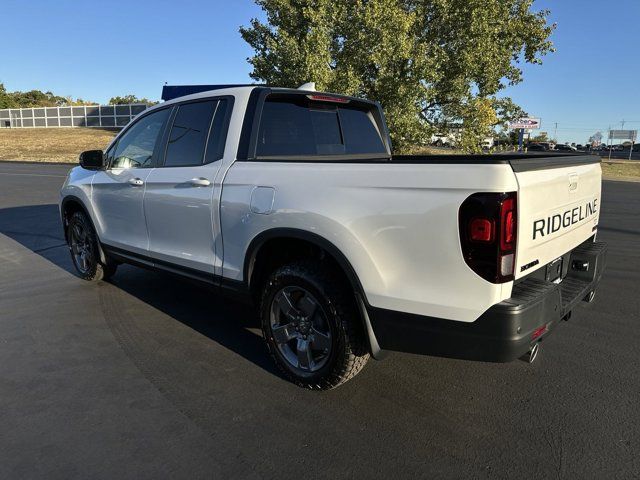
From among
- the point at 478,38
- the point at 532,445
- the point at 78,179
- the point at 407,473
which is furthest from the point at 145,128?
the point at 478,38

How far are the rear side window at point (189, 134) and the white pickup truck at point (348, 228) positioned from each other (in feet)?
0.05

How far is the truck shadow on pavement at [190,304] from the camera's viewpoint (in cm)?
374

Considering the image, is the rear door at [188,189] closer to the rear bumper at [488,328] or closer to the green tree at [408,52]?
the rear bumper at [488,328]

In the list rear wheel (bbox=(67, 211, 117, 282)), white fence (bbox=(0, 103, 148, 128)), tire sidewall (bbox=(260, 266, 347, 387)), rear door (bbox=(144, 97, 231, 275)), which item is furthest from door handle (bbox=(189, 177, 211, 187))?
white fence (bbox=(0, 103, 148, 128))

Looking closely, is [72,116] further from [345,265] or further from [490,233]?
[490,233]

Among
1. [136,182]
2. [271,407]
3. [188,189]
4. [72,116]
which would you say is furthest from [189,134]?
[72,116]

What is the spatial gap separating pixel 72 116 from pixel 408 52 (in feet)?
173

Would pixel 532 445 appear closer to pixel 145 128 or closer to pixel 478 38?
pixel 145 128

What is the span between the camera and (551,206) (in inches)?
101

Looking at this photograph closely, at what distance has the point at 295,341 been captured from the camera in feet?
10.5

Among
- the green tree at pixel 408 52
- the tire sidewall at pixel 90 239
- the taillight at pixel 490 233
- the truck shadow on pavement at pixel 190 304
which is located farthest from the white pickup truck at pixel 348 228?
the green tree at pixel 408 52

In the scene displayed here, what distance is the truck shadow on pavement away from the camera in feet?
12.3

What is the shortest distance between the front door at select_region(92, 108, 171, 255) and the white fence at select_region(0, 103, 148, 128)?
5033 cm

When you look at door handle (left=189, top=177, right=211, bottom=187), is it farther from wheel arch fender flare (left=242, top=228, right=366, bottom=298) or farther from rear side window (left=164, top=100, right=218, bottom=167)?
wheel arch fender flare (left=242, top=228, right=366, bottom=298)
